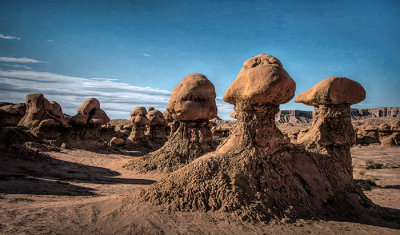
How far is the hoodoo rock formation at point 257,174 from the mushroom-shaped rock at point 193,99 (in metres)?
4.70

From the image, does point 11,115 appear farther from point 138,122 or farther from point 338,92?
point 338,92

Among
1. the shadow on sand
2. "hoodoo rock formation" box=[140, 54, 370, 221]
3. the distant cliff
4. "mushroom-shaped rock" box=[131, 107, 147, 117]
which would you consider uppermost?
the distant cliff

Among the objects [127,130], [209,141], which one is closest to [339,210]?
[209,141]

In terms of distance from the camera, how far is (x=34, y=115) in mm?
14914

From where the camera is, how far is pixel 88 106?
16.2m

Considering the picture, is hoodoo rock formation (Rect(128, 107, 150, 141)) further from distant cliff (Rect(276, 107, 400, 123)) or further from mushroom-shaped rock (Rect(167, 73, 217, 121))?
distant cliff (Rect(276, 107, 400, 123))

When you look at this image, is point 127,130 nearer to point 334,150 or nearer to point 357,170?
point 357,170

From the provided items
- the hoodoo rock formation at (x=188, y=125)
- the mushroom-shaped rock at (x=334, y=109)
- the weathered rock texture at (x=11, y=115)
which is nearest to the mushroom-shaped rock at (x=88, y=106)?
the weathered rock texture at (x=11, y=115)

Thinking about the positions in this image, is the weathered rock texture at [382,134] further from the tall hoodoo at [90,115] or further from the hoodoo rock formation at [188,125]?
the tall hoodoo at [90,115]

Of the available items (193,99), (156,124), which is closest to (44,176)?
(193,99)

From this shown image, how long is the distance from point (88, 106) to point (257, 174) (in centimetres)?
1463

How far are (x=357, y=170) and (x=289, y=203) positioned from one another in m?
9.60

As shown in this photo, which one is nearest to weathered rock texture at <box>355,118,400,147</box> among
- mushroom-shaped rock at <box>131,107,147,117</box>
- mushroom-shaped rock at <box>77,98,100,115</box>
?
mushroom-shaped rock at <box>131,107,147,117</box>

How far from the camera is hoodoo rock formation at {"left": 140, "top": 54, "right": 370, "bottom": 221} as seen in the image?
406 cm
